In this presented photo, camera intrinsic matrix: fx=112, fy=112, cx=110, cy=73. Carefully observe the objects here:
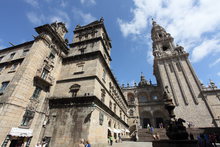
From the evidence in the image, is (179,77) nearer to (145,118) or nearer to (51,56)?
(145,118)

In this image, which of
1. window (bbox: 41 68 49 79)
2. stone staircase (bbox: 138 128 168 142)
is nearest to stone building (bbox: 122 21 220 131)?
stone staircase (bbox: 138 128 168 142)

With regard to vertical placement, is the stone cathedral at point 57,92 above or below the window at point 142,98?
below

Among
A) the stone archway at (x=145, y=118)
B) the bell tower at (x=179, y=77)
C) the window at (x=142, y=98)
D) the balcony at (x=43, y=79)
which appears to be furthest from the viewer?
the window at (x=142, y=98)

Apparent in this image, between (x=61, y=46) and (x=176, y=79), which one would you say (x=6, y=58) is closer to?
(x=61, y=46)

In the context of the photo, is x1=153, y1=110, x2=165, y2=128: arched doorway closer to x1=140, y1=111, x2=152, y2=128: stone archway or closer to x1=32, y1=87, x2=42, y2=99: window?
x1=140, y1=111, x2=152, y2=128: stone archway

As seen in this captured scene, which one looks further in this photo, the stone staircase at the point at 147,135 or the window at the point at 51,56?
the stone staircase at the point at 147,135

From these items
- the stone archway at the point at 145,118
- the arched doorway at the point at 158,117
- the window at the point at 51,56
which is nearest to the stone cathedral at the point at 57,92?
the window at the point at 51,56

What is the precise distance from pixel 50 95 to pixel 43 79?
2960mm

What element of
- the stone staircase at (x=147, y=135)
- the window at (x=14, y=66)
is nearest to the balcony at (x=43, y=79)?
the window at (x=14, y=66)

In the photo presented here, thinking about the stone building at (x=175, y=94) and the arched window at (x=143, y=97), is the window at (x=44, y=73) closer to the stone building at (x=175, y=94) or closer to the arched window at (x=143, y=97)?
the stone building at (x=175, y=94)

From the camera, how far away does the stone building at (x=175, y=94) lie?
99.0 feet

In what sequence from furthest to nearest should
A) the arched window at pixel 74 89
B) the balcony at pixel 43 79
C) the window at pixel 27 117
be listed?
the arched window at pixel 74 89 < the balcony at pixel 43 79 < the window at pixel 27 117

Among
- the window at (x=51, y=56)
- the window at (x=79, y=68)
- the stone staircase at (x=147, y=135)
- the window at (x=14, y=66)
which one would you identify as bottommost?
the stone staircase at (x=147, y=135)

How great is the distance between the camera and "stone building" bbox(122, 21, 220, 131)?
3019 cm
